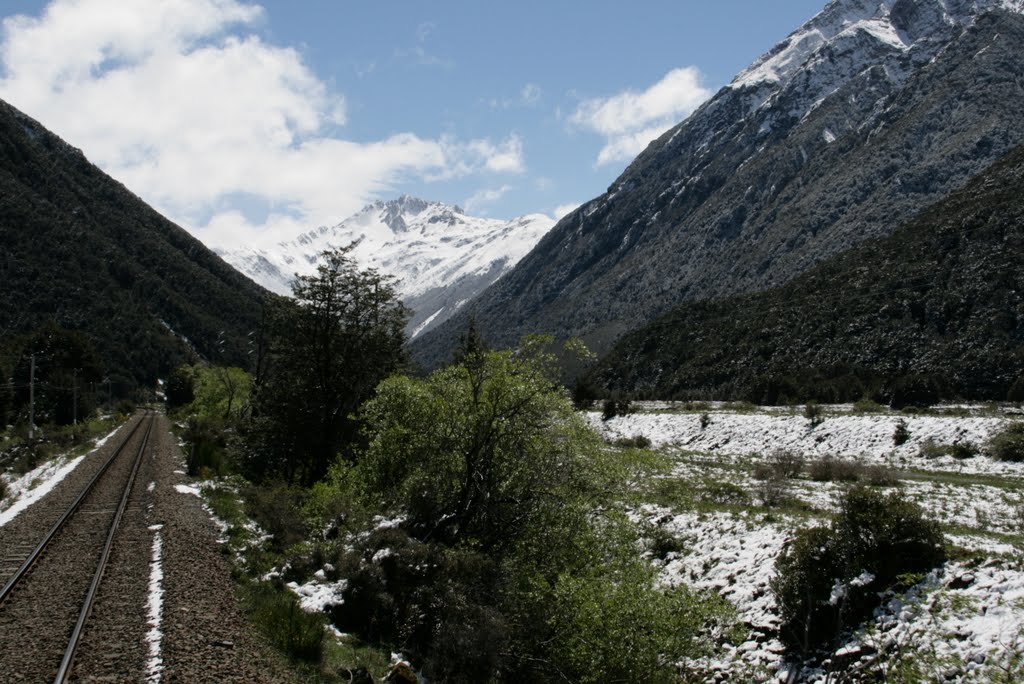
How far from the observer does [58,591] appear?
523 inches

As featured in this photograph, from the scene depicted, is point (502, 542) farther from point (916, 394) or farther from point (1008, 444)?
point (916, 394)

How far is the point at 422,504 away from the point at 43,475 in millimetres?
24384

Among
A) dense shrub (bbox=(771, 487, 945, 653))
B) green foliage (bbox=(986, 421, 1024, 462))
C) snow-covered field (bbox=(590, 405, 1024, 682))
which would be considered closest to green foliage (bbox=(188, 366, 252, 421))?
snow-covered field (bbox=(590, 405, 1024, 682))

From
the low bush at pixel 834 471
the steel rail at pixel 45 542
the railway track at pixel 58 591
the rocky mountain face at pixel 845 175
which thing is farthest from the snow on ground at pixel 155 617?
the rocky mountain face at pixel 845 175

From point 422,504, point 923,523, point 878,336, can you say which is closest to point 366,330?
point 422,504

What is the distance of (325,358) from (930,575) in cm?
2454

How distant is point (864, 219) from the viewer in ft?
409

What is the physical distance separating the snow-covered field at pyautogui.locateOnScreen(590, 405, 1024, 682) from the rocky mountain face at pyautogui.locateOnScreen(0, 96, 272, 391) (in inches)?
4799

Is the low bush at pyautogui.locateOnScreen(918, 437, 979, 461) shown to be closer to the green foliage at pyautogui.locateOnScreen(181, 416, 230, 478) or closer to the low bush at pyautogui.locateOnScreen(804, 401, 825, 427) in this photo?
the low bush at pyautogui.locateOnScreen(804, 401, 825, 427)

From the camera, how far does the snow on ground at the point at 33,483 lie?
22.9 metres

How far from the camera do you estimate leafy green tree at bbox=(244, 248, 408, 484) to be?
3039 centimetres

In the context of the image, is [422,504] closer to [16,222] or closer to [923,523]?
[923,523]


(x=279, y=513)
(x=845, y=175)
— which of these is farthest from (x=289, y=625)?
(x=845, y=175)

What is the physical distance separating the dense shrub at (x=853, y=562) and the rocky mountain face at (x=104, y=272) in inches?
4994
